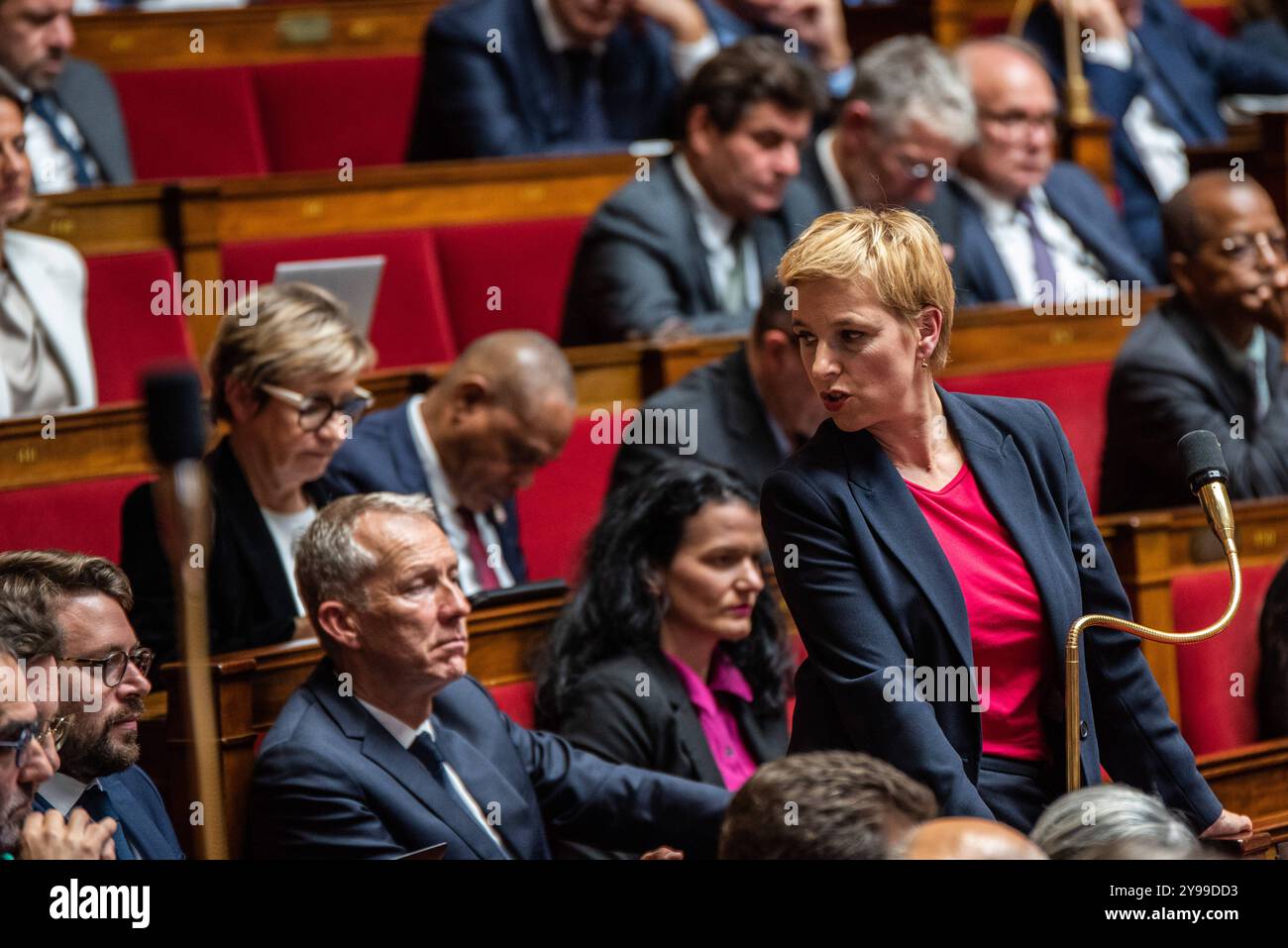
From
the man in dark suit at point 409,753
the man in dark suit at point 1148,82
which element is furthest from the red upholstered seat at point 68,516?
the man in dark suit at point 1148,82

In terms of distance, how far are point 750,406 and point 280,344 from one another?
462 millimetres

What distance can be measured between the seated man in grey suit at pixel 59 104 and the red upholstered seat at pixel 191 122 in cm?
17

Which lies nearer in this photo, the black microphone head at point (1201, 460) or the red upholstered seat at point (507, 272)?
the black microphone head at point (1201, 460)

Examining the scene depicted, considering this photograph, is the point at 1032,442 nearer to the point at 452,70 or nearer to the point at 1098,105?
the point at 452,70

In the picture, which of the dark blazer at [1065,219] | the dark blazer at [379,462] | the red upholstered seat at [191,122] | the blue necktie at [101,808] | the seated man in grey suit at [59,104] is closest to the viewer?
the blue necktie at [101,808]

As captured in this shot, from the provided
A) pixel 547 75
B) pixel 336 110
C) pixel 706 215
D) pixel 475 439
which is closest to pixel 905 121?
pixel 706 215

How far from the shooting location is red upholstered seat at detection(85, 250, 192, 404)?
2.08 m

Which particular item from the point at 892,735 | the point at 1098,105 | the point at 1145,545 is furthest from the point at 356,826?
the point at 1098,105

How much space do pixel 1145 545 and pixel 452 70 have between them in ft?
3.95

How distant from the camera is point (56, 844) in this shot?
3.45 feet

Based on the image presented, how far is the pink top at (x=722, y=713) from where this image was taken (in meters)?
1.59

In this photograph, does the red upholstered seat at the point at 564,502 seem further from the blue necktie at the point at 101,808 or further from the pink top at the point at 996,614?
the pink top at the point at 996,614

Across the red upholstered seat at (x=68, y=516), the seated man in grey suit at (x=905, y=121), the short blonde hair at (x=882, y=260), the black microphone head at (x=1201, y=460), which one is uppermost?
the seated man in grey suit at (x=905, y=121)

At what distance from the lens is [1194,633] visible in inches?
43.7
